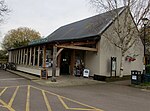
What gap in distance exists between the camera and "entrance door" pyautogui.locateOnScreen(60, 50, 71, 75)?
25255 mm

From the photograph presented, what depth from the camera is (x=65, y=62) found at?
25.4 m

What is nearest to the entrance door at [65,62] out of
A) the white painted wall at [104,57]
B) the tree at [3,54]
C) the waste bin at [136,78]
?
the white painted wall at [104,57]

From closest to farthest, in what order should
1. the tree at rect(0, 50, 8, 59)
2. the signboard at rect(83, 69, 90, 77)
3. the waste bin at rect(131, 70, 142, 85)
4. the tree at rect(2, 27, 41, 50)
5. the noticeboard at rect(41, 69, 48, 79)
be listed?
the waste bin at rect(131, 70, 142, 85) → the noticeboard at rect(41, 69, 48, 79) → the signboard at rect(83, 69, 90, 77) → the tree at rect(0, 50, 8, 59) → the tree at rect(2, 27, 41, 50)

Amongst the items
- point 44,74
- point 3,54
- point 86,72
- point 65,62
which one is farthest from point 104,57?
point 3,54

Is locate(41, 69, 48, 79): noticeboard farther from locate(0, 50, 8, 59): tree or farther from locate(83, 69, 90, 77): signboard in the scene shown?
locate(0, 50, 8, 59): tree

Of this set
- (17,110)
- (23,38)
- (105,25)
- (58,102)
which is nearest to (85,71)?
Result: (105,25)

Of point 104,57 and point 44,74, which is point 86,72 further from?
point 44,74

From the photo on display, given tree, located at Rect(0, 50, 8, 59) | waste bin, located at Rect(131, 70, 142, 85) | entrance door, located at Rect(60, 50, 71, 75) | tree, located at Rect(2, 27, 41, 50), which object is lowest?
waste bin, located at Rect(131, 70, 142, 85)

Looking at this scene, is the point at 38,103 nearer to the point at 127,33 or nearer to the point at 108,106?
the point at 108,106

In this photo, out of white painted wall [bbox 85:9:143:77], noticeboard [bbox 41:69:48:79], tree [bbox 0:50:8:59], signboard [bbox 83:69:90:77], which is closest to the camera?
noticeboard [bbox 41:69:48:79]

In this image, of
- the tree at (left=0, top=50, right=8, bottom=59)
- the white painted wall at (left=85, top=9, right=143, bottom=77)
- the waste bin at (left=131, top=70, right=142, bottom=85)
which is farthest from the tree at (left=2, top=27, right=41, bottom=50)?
the waste bin at (left=131, top=70, right=142, bottom=85)

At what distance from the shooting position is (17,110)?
26.1ft

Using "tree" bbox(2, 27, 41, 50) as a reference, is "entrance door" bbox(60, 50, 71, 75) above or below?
below

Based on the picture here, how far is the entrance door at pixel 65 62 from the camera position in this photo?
2525cm
